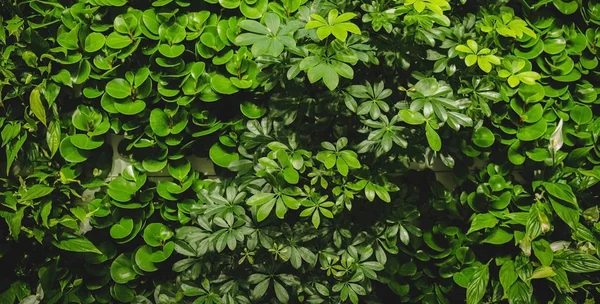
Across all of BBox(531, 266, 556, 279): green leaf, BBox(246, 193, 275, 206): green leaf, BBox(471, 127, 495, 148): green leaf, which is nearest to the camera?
BBox(246, 193, 275, 206): green leaf

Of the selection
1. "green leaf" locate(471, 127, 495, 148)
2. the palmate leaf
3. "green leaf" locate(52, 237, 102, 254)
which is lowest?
"green leaf" locate(52, 237, 102, 254)

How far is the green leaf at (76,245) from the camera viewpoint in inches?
70.6

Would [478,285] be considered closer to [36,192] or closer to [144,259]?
[144,259]

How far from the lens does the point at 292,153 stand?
→ 162cm

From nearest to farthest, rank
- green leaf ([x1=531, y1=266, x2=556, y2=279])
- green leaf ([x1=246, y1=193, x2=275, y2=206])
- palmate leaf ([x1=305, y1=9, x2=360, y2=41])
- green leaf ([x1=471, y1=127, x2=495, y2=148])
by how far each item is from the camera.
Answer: palmate leaf ([x1=305, y1=9, x2=360, y2=41]), green leaf ([x1=246, y1=193, x2=275, y2=206]), green leaf ([x1=531, y1=266, x2=556, y2=279]), green leaf ([x1=471, y1=127, x2=495, y2=148])

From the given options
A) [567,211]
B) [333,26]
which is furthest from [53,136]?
[567,211]

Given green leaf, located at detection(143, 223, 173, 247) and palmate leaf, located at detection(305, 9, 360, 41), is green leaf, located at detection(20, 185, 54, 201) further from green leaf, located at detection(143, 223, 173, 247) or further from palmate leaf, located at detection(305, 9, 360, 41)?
palmate leaf, located at detection(305, 9, 360, 41)

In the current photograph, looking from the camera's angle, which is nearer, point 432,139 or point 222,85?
point 432,139

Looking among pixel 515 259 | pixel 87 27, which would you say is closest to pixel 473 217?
pixel 515 259

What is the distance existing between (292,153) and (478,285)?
79 centimetres

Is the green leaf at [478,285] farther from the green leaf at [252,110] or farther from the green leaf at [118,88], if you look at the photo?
the green leaf at [118,88]

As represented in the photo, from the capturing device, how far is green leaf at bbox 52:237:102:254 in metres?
1.79

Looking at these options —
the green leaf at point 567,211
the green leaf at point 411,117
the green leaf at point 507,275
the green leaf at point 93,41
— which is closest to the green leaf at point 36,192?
the green leaf at point 93,41

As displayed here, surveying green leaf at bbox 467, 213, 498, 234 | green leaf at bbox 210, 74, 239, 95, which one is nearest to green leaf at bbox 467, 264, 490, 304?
green leaf at bbox 467, 213, 498, 234
